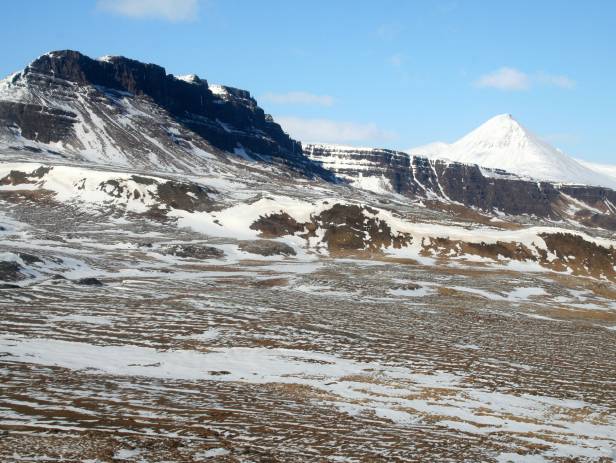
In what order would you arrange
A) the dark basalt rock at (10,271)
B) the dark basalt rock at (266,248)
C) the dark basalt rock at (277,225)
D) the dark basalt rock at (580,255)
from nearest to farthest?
the dark basalt rock at (10,271)
the dark basalt rock at (266,248)
the dark basalt rock at (580,255)
the dark basalt rock at (277,225)

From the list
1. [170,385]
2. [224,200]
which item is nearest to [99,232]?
[224,200]

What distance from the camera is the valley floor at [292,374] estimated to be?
68.2 ft

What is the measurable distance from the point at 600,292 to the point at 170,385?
3344 inches

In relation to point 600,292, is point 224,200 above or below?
above

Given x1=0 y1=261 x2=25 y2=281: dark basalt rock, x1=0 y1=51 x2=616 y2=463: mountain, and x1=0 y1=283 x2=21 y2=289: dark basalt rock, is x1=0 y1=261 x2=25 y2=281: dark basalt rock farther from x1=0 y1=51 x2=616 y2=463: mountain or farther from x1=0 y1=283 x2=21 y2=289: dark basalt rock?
x1=0 y1=283 x2=21 y2=289: dark basalt rock

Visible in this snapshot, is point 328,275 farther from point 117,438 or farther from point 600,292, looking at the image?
point 117,438

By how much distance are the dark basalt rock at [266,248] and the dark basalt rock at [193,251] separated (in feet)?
23.5

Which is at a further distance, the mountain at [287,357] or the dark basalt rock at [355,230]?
the dark basalt rock at [355,230]

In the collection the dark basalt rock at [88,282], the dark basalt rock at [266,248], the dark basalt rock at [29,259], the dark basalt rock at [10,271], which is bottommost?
the dark basalt rock at [88,282]

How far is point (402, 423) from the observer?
24453 millimetres

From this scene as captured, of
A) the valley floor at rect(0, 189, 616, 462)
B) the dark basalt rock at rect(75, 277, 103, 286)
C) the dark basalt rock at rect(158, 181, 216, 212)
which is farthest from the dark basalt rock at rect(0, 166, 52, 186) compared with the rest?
the dark basalt rock at rect(75, 277, 103, 286)

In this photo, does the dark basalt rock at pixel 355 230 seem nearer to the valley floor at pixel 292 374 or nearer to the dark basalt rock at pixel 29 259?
the valley floor at pixel 292 374

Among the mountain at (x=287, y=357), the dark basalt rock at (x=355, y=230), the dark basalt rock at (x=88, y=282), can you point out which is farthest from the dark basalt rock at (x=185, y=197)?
the dark basalt rock at (x=88, y=282)

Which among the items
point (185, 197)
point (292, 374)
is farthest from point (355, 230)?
point (292, 374)
